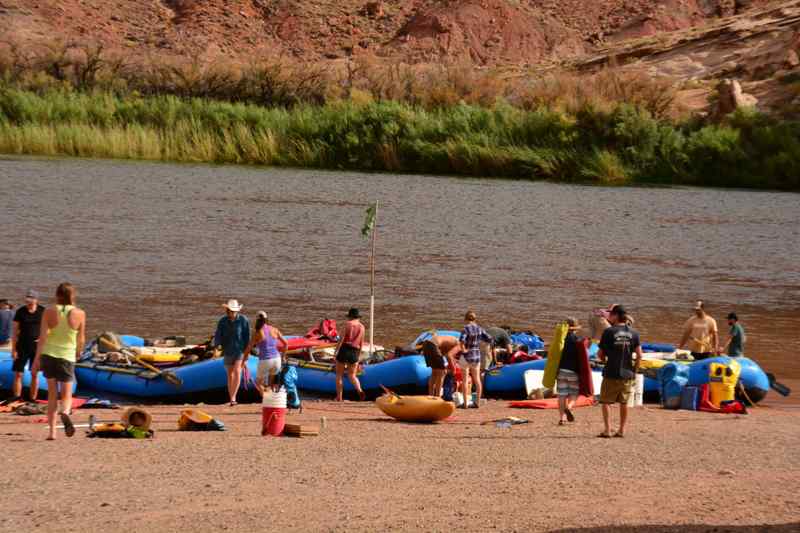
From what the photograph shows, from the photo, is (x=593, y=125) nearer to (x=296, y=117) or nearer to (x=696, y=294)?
(x=296, y=117)

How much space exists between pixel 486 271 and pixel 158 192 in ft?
57.7

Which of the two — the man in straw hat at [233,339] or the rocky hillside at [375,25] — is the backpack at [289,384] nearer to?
the man in straw hat at [233,339]

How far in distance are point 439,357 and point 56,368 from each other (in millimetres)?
5394

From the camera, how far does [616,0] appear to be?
104500mm

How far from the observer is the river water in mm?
25844

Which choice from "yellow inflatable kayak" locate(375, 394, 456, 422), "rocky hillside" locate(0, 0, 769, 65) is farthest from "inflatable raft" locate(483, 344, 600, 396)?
"rocky hillside" locate(0, 0, 769, 65)

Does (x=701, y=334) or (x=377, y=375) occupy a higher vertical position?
(x=701, y=334)

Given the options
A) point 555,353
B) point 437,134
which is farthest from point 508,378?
point 437,134

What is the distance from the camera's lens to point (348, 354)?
698 inches

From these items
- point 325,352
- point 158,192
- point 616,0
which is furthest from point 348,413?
point 616,0

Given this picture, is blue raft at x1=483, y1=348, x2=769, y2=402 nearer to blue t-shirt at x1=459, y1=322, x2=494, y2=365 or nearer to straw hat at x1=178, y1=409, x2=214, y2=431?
blue t-shirt at x1=459, y1=322, x2=494, y2=365

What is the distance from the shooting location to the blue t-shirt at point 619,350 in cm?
1461

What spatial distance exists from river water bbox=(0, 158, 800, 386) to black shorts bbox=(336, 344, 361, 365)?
456cm

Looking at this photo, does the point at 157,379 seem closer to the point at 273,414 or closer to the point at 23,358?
the point at 23,358
